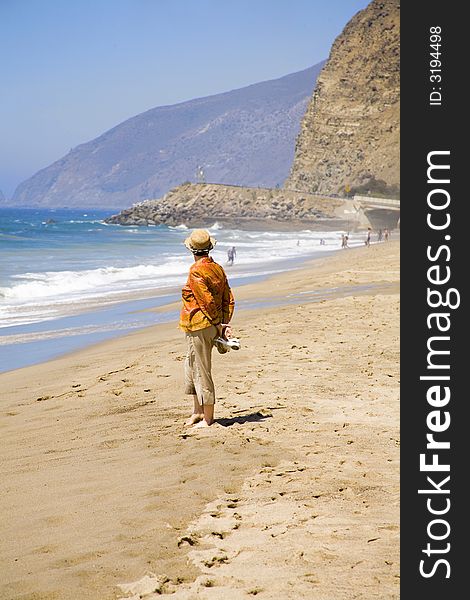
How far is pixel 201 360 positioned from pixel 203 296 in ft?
1.53

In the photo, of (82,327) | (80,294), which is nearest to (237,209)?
(80,294)

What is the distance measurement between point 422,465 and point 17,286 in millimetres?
22790

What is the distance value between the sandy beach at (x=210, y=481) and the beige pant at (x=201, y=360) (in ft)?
0.94

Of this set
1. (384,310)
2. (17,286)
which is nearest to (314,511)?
(384,310)

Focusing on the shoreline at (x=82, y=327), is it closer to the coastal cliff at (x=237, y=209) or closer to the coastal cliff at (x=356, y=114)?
the coastal cliff at (x=237, y=209)

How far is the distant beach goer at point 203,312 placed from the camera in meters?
6.53

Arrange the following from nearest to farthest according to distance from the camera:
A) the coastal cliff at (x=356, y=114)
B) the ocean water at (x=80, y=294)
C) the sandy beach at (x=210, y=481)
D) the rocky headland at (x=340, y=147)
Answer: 1. the sandy beach at (x=210, y=481)
2. the ocean water at (x=80, y=294)
3. the rocky headland at (x=340, y=147)
4. the coastal cliff at (x=356, y=114)

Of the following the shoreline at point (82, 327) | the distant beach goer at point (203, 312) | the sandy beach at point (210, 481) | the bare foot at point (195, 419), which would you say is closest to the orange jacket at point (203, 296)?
the distant beach goer at point (203, 312)

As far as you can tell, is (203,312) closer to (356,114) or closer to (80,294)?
(80,294)

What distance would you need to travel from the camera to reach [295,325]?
12.3 meters

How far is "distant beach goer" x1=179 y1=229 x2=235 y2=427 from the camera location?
21.4ft

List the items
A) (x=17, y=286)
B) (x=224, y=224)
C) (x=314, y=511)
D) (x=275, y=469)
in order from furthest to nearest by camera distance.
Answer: (x=224, y=224)
(x=17, y=286)
(x=275, y=469)
(x=314, y=511)

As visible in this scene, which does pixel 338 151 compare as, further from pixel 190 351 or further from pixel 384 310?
pixel 190 351

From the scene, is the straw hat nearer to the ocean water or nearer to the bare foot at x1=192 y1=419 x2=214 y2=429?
the bare foot at x1=192 y1=419 x2=214 y2=429
